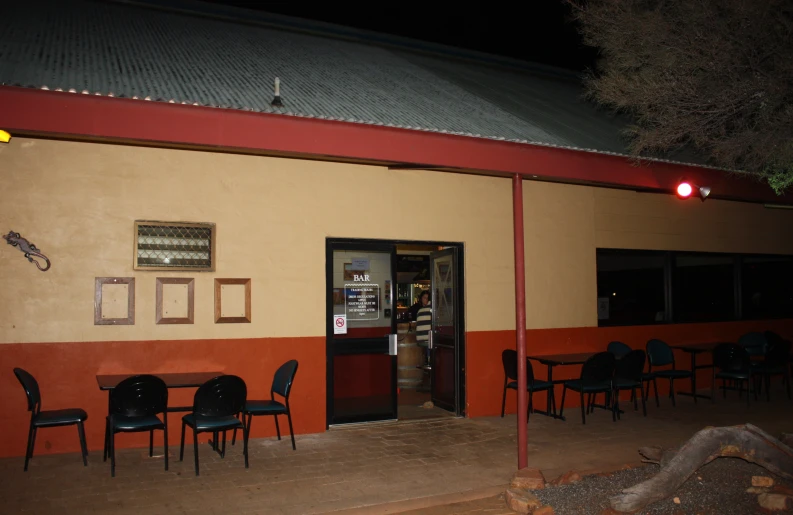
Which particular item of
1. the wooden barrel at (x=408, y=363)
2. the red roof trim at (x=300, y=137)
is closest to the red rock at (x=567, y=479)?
the red roof trim at (x=300, y=137)

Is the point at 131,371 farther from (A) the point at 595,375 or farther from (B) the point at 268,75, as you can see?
(A) the point at 595,375

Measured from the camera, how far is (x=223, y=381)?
5664 millimetres

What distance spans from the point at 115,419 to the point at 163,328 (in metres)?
1.19

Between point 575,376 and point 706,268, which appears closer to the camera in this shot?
point 575,376

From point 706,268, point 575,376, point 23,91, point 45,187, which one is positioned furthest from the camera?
point 706,268

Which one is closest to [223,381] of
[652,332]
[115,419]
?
[115,419]

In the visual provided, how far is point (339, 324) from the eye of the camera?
7.47 metres

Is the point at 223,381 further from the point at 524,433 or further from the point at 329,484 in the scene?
the point at 524,433

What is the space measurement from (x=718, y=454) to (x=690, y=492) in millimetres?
359

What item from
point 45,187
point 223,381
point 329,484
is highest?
point 45,187

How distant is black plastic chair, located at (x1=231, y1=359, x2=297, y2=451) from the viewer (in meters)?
6.20

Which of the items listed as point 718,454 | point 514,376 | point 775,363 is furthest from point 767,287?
point 718,454

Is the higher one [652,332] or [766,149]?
[766,149]

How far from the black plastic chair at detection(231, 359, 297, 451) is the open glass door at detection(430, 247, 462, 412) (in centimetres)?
237
